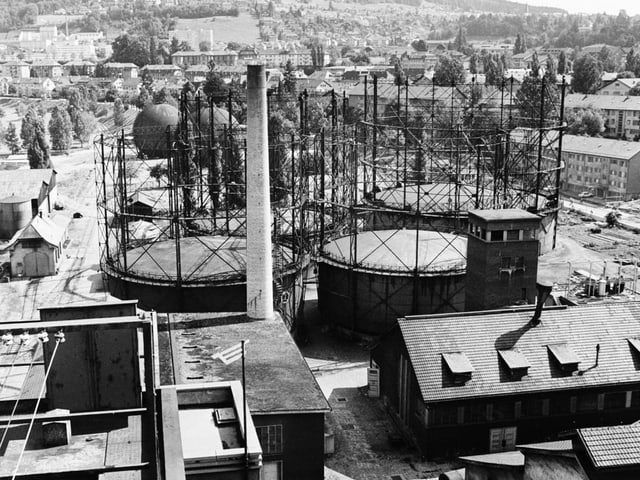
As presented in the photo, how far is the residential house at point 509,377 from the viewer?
77.5ft

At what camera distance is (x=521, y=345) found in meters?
24.6

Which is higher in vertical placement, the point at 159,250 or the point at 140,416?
the point at 140,416

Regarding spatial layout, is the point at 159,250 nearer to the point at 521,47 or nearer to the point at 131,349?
the point at 131,349

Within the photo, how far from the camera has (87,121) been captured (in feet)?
326

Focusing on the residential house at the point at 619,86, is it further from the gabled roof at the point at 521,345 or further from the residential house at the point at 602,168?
the gabled roof at the point at 521,345

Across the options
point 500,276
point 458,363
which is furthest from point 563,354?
point 500,276

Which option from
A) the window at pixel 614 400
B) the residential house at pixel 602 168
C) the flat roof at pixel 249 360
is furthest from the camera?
the residential house at pixel 602 168

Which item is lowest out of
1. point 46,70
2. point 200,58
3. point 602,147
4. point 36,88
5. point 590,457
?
point 602,147

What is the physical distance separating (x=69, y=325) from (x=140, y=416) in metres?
2.64

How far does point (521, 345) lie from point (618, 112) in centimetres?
6793

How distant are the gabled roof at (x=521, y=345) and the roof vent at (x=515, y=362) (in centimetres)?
15

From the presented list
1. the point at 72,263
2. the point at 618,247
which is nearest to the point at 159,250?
the point at 72,263

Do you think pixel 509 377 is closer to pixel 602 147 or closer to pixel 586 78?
pixel 602 147

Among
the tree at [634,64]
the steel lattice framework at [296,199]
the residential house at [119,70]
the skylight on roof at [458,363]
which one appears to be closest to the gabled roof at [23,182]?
the steel lattice framework at [296,199]
